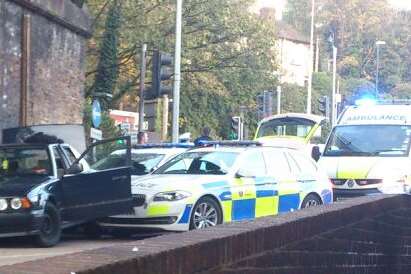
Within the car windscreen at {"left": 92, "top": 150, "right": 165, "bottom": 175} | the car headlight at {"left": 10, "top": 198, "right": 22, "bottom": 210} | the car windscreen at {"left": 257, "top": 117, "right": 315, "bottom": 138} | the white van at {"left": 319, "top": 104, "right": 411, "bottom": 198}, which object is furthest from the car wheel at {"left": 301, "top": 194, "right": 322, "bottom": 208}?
the car windscreen at {"left": 257, "top": 117, "right": 315, "bottom": 138}

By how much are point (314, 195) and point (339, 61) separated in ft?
246

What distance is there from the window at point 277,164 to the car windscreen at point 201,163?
71 centimetres

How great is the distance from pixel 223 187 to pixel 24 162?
2.97 metres

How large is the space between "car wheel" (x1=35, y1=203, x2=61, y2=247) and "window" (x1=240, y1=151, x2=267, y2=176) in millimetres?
2973

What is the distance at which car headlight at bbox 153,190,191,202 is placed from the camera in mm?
11156

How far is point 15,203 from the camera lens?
413 inches

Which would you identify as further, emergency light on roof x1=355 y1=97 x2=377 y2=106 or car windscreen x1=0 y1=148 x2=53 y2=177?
emergency light on roof x1=355 y1=97 x2=377 y2=106

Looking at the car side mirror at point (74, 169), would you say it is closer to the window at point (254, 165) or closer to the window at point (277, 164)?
the window at point (254, 165)

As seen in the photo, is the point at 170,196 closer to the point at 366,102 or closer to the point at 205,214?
the point at 205,214

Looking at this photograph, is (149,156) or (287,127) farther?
(287,127)

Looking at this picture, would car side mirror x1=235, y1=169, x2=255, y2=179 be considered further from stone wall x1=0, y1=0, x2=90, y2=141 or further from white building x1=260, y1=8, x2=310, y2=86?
white building x1=260, y1=8, x2=310, y2=86

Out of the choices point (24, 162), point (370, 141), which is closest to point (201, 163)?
point (24, 162)

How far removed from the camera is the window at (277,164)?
12.9m

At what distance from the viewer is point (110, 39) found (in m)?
27.3
